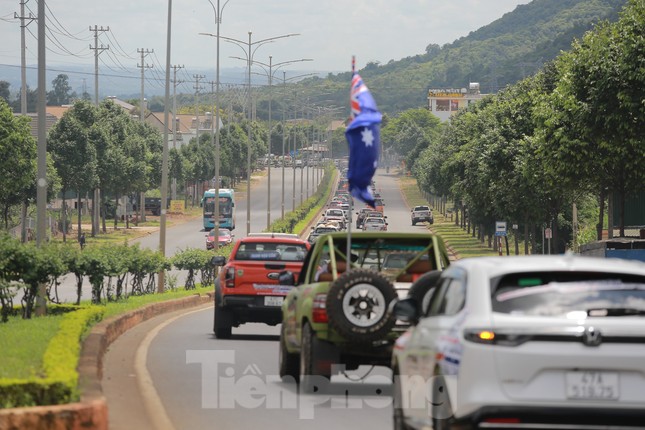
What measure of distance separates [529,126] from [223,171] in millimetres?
101327

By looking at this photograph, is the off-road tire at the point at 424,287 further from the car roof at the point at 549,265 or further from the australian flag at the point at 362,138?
the car roof at the point at 549,265

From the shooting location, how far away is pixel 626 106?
42.3m

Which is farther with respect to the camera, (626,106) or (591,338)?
(626,106)

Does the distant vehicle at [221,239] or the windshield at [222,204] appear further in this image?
the windshield at [222,204]

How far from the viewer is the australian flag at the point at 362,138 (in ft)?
51.9

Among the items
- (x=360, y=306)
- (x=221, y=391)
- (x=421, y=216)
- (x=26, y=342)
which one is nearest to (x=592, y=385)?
(x=360, y=306)

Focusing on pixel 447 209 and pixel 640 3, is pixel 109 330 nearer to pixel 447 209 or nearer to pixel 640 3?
pixel 640 3

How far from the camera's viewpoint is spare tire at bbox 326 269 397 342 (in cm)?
1342

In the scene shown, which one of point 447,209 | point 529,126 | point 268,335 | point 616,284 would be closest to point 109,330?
point 268,335

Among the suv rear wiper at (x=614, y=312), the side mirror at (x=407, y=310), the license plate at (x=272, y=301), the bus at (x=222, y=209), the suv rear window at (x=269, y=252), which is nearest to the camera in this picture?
the suv rear wiper at (x=614, y=312)

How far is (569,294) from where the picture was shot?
895 centimetres

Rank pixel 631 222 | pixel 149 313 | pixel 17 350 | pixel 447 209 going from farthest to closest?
pixel 447 209
pixel 631 222
pixel 149 313
pixel 17 350

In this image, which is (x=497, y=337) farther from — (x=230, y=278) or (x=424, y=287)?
(x=230, y=278)

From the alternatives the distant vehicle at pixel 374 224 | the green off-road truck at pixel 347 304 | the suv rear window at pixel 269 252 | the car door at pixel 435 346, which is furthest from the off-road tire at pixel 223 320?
the distant vehicle at pixel 374 224
